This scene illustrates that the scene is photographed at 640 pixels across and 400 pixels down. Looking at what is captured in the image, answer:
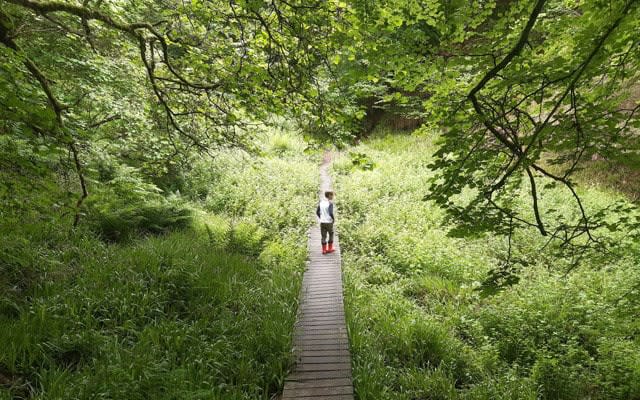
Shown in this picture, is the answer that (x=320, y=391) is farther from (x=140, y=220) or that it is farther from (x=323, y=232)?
(x=140, y=220)

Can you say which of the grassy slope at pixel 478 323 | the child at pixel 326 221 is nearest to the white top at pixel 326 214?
the child at pixel 326 221

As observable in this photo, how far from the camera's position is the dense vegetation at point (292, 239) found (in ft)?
14.2

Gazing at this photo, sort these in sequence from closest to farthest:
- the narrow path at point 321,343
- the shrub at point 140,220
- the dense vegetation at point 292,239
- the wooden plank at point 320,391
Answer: the dense vegetation at point 292,239 → the wooden plank at point 320,391 → the narrow path at point 321,343 → the shrub at point 140,220

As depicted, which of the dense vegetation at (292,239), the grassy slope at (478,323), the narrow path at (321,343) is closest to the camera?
the dense vegetation at (292,239)

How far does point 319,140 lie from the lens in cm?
584

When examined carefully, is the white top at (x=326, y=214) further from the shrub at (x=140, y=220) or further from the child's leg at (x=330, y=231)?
the shrub at (x=140, y=220)

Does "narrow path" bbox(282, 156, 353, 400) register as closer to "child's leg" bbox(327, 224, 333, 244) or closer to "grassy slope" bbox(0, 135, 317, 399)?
"grassy slope" bbox(0, 135, 317, 399)

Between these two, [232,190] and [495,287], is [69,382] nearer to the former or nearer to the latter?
[495,287]

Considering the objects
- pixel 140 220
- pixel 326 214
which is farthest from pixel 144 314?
pixel 326 214

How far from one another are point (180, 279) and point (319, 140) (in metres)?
3.90

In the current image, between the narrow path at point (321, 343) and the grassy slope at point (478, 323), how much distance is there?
21 cm

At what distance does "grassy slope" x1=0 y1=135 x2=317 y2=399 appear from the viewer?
485 centimetres

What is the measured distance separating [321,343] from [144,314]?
9.74 ft

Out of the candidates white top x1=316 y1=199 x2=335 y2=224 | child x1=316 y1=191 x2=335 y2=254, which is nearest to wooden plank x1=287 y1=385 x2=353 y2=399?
child x1=316 y1=191 x2=335 y2=254
